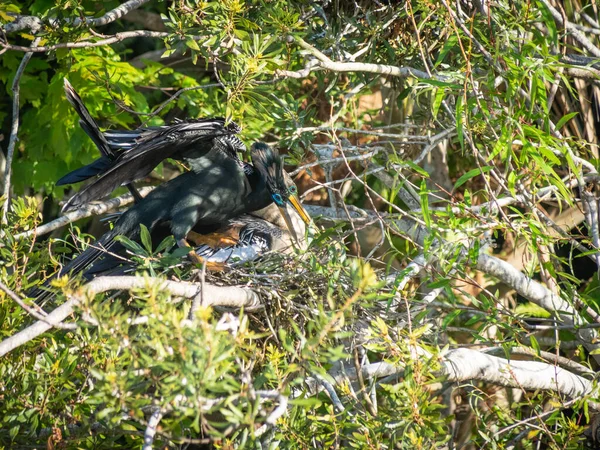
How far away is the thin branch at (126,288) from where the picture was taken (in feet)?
6.86

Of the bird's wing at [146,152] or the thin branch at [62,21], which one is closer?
the bird's wing at [146,152]

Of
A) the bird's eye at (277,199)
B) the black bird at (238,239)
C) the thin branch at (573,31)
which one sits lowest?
the black bird at (238,239)

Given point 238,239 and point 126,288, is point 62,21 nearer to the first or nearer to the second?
point 238,239

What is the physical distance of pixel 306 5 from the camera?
4.22 m

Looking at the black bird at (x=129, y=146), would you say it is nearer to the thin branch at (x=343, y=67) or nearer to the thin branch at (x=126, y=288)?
the thin branch at (x=343, y=67)

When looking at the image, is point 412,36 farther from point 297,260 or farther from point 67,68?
point 67,68

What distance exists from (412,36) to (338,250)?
5.16ft

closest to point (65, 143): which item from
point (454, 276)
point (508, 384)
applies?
point (454, 276)

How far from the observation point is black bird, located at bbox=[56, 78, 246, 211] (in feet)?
11.0

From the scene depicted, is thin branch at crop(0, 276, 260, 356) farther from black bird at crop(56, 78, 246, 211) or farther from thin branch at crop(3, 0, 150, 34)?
thin branch at crop(3, 0, 150, 34)


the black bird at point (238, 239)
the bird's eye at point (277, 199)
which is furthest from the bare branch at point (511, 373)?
the bird's eye at point (277, 199)

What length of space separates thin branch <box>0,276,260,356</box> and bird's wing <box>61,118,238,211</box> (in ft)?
2.51

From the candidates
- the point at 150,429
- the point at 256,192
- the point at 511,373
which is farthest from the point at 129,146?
the point at 511,373

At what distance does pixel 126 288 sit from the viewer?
8.02 ft
